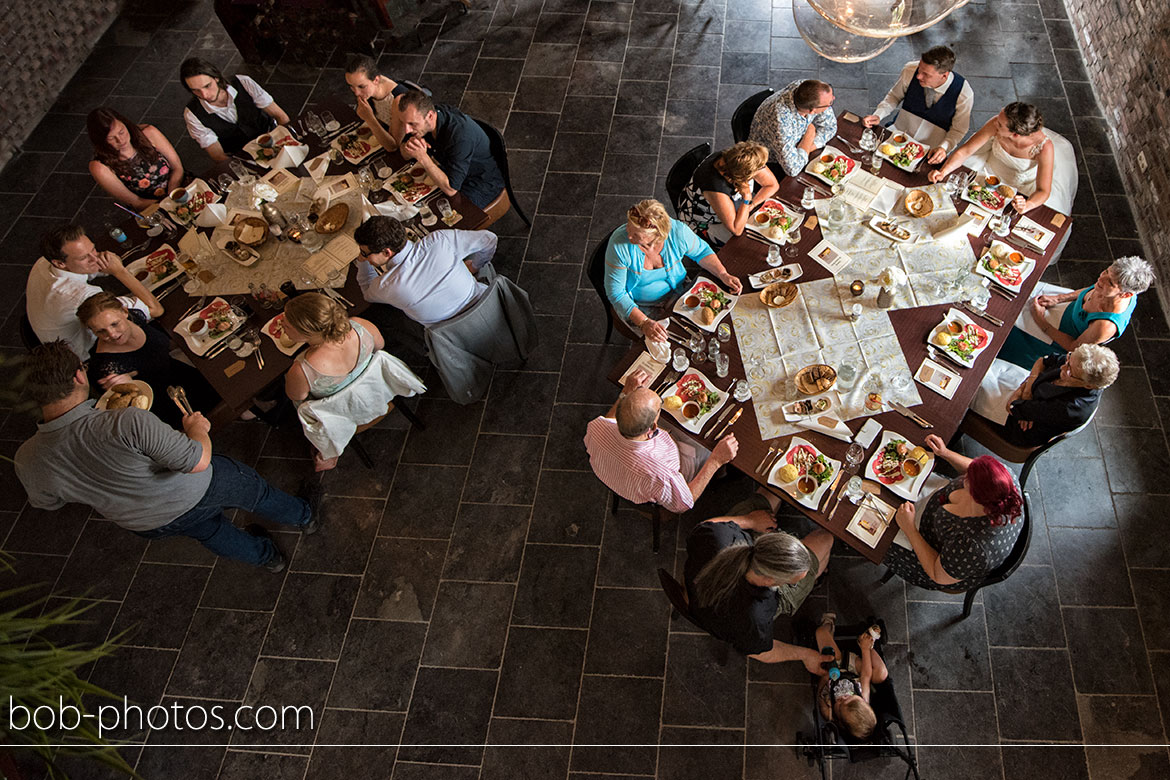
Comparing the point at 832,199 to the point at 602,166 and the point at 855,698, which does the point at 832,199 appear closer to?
the point at 602,166

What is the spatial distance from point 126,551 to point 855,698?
4248 mm

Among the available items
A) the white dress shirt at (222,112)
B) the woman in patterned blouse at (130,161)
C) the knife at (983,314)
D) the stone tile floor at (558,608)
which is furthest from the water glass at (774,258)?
the woman in patterned blouse at (130,161)

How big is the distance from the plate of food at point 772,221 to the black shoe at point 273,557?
337 centimetres

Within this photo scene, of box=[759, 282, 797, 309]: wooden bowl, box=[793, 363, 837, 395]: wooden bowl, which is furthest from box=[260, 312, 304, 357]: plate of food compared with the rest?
box=[793, 363, 837, 395]: wooden bowl

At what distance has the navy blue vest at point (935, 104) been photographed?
160 inches

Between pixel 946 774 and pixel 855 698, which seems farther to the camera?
pixel 946 774

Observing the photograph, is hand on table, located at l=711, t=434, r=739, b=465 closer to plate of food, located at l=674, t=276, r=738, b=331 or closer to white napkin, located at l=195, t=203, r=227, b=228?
plate of food, located at l=674, t=276, r=738, b=331

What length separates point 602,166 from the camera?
5.42 m

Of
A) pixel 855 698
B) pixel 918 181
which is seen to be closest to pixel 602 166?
pixel 918 181

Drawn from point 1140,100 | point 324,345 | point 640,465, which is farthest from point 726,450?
point 1140,100

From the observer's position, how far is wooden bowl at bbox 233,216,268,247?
4.04 metres

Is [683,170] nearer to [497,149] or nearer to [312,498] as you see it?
[497,149]

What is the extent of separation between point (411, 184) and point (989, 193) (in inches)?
133

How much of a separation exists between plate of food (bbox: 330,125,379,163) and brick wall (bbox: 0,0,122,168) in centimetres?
386
